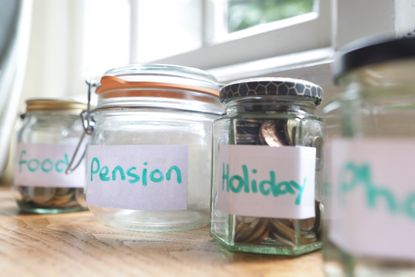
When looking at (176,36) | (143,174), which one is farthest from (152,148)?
(176,36)

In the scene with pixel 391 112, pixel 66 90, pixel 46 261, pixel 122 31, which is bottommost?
pixel 46 261

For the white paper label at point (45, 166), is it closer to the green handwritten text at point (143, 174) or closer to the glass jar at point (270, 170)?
the green handwritten text at point (143, 174)

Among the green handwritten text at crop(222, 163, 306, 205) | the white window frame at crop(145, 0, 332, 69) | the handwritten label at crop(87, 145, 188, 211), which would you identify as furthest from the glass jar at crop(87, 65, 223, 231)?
the white window frame at crop(145, 0, 332, 69)

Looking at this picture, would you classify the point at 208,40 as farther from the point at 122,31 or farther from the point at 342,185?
the point at 342,185

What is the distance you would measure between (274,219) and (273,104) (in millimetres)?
95

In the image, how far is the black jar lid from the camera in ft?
0.72

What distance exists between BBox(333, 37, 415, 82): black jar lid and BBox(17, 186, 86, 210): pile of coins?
451mm

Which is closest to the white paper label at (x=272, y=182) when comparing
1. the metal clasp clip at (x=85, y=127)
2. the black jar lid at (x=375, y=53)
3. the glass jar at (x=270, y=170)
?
the glass jar at (x=270, y=170)

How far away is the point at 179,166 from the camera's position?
0.43 metres

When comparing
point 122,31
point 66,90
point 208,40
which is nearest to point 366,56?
point 208,40

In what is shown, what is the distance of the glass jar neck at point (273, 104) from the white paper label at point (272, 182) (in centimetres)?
4

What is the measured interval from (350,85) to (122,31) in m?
0.94

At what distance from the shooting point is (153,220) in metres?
0.46

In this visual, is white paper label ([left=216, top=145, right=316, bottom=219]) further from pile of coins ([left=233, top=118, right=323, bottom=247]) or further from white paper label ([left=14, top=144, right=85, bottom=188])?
white paper label ([left=14, top=144, right=85, bottom=188])
